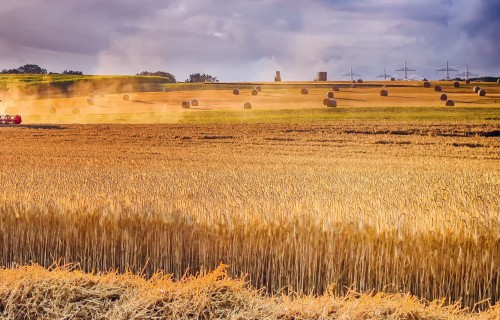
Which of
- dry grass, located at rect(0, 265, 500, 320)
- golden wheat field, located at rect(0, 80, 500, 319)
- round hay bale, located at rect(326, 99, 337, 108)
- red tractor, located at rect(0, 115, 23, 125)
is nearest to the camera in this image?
dry grass, located at rect(0, 265, 500, 320)

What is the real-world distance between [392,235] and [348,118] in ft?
84.8

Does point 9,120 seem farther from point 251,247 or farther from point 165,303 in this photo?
point 165,303

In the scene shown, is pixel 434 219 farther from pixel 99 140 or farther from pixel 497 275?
pixel 99 140

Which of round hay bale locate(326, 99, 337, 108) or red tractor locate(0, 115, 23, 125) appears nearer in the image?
red tractor locate(0, 115, 23, 125)

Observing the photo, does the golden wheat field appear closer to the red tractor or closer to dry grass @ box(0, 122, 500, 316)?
dry grass @ box(0, 122, 500, 316)

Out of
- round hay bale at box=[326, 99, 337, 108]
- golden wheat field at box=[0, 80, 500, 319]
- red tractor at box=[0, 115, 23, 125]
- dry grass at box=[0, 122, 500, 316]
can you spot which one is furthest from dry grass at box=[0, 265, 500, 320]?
red tractor at box=[0, 115, 23, 125]

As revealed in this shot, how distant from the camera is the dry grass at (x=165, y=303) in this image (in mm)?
5359

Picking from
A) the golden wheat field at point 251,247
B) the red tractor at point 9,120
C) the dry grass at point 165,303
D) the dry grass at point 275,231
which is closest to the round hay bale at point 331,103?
the red tractor at point 9,120

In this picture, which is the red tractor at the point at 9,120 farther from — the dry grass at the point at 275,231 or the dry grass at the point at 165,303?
the dry grass at the point at 165,303

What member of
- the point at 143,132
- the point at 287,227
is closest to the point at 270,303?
the point at 287,227

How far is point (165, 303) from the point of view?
5520 millimetres

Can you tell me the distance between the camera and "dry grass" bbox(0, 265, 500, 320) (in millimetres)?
5359

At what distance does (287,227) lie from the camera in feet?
22.6

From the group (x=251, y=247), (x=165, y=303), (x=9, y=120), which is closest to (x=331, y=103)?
(x=9, y=120)
